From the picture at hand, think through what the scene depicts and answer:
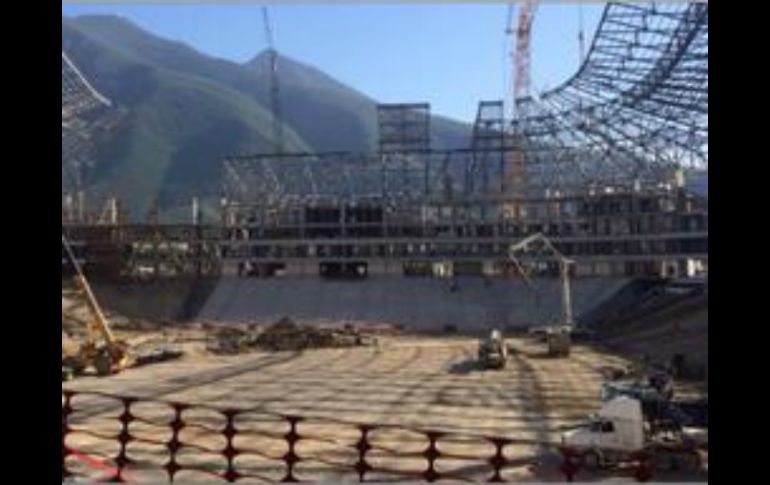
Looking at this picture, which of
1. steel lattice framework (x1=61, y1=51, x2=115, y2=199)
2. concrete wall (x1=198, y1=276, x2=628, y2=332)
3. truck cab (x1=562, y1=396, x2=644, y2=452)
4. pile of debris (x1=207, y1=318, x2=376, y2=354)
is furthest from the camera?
steel lattice framework (x1=61, y1=51, x2=115, y2=199)

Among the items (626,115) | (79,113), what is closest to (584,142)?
(626,115)

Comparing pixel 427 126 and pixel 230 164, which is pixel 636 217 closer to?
pixel 427 126

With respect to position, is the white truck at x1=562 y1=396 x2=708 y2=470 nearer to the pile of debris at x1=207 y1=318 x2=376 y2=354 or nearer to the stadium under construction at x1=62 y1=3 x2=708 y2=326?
the pile of debris at x1=207 y1=318 x2=376 y2=354

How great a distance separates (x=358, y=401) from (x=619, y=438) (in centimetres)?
1432

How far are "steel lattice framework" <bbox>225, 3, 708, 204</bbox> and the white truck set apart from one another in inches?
1857

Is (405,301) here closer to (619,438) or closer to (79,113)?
(79,113)

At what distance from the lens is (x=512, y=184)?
325 ft

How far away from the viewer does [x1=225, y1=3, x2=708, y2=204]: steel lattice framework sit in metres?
71.1

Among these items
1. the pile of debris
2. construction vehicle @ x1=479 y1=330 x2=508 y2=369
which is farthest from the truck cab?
the pile of debris

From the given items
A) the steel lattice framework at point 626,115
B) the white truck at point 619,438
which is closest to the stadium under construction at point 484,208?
the steel lattice framework at point 626,115

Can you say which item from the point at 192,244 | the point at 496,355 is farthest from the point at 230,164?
the point at 496,355

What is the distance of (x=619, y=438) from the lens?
884 inches
